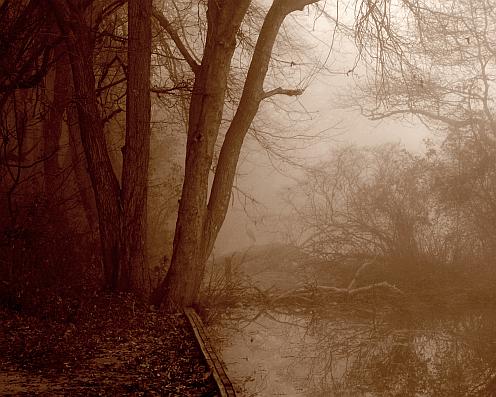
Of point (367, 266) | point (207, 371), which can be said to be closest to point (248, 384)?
point (207, 371)

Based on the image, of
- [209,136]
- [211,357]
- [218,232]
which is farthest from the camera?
[218,232]

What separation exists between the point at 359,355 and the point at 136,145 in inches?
169

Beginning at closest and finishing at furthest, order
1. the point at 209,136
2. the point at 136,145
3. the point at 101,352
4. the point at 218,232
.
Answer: the point at 101,352, the point at 209,136, the point at 136,145, the point at 218,232

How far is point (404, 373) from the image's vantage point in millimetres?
8031

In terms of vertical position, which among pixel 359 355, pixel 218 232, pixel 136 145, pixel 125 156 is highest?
pixel 136 145

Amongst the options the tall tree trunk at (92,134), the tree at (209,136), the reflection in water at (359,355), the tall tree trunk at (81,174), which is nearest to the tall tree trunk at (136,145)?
the tall tree trunk at (92,134)

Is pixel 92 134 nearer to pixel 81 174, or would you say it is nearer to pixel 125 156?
pixel 125 156

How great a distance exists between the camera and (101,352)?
24.1ft

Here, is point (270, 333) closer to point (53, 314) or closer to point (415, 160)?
point (53, 314)

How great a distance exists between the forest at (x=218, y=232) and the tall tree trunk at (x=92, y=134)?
0.02m

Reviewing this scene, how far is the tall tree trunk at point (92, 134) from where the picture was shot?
9469 millimetres

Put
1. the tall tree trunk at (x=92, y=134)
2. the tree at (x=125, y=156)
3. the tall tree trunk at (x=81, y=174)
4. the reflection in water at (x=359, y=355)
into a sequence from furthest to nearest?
the tall tree trunk at (x=81, y=174) < the tree at (x=125, y=156) < the tall tree trunk at (x=92, y=134) < the reflection in water at (x=359, y=355)

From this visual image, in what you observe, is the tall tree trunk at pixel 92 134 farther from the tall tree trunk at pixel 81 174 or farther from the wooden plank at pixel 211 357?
the tall tree trunk at pixel 81 174

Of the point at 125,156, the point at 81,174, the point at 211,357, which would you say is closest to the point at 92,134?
the point at 125,156
